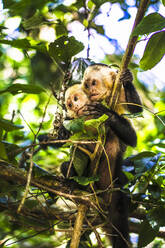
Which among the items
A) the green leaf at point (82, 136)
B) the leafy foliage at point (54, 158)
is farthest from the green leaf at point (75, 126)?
the green leaf at point (82, 136)

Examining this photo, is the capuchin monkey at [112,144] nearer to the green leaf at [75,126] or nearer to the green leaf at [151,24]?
the green leaf at [75,126]

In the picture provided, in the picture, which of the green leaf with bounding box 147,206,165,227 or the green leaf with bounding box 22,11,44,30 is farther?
the green leaf with bounding box 22,11,44,30

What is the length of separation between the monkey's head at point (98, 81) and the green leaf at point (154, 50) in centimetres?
146

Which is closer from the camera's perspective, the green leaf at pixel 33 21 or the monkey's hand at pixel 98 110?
the monkey's hand at pixel 98 110

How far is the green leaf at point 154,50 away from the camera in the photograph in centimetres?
171

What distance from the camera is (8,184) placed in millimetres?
1968

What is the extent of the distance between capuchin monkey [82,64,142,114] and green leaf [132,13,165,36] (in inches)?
59.8

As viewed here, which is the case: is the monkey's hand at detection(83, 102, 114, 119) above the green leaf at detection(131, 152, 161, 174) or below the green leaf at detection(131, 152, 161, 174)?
above

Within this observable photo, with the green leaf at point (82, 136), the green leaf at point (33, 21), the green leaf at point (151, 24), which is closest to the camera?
the green leaf at point (151, 24)

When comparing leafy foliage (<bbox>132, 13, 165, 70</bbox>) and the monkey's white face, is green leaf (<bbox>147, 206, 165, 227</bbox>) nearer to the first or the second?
leafy foliage (<bbox>132, 13, 165, 70</bbox>)

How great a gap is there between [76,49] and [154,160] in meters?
1.10

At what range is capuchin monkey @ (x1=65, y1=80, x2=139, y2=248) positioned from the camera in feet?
8.10

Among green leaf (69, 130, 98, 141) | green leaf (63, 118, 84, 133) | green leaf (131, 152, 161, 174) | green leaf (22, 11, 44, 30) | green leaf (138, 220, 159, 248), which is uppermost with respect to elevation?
green leaf (22, 11, 44, 30)

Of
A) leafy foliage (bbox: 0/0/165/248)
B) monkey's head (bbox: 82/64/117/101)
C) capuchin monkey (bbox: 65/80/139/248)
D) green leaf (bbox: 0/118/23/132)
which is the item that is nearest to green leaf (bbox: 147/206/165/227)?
leafy foliage (bbox: 0/0/165/248)
